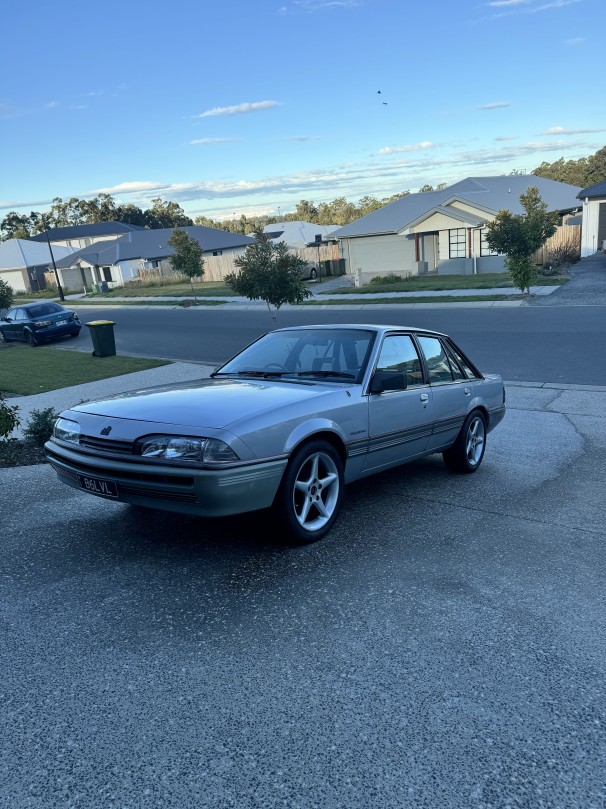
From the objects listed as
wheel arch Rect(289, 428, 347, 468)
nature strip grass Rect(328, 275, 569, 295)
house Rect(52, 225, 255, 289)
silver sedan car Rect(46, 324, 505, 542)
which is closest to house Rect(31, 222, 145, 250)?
house Rect(52, 225, 255, 289)

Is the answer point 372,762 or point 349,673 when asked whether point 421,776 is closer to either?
point 372,762

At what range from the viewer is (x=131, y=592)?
3.95m

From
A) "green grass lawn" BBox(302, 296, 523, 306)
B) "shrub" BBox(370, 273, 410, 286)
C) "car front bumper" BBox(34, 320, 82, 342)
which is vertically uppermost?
"car front bumper" BBox(34, 320, 82, 342)

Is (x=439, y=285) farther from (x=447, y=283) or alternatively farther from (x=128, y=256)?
(x=128, y=256)

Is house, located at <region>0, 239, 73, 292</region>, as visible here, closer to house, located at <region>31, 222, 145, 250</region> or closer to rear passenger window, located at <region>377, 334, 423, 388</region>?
house, located at <region>31, 222, 145, 250</region>

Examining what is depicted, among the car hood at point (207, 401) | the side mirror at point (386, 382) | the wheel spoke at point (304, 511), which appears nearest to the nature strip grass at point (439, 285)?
the side mirror at point (386, 382)

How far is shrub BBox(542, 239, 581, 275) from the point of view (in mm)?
33219

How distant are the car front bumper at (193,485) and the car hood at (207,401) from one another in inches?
12.5

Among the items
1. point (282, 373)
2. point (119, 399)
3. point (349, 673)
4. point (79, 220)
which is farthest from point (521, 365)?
point (79, 220)

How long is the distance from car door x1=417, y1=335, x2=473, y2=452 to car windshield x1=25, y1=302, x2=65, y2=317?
775 inches

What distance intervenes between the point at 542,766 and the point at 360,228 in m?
40.6

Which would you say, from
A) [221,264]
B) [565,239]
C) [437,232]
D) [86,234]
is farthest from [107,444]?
[86,234]

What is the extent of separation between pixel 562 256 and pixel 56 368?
1094 inches

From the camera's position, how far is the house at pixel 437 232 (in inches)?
1414
